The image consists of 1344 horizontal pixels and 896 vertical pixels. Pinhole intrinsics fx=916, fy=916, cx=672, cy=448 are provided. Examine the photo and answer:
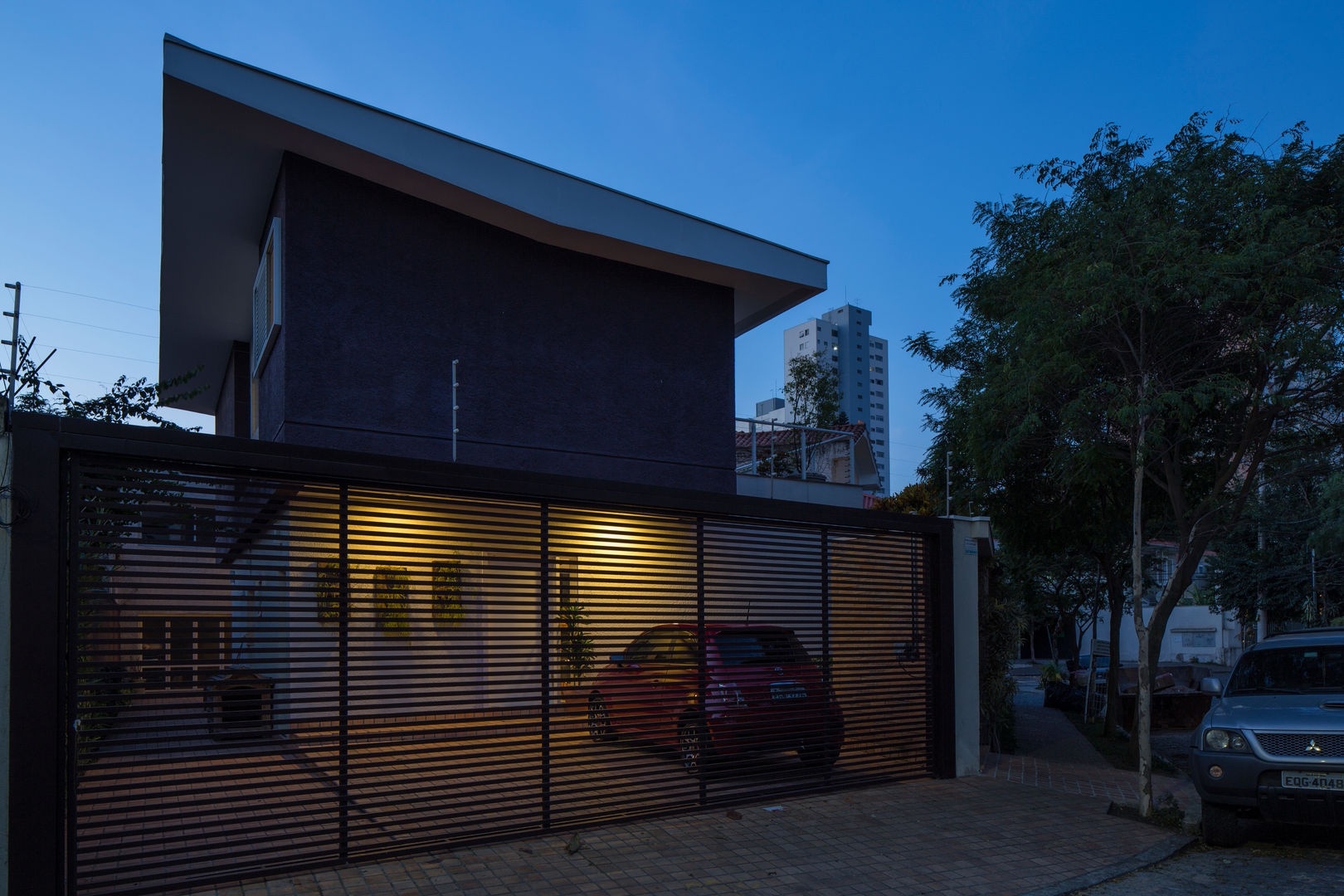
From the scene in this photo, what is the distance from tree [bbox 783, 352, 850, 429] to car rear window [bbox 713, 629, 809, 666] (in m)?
20.9

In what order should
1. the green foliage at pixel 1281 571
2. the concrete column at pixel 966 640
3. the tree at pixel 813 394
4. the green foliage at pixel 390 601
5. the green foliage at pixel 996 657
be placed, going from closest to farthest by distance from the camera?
1. the green foliage at pixel 390 601
2. the concrete column at pixel 966 640
3. the green foliage at pixel 996 657
4. the green foliage at pixel 1281 571
5. the tree at pixel 813 394

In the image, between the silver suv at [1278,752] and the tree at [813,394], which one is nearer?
the silver suv at [1278,752]

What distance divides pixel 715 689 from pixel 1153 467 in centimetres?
693

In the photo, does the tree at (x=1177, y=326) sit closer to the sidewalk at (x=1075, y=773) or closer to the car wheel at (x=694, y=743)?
the sidewalk at (x=1075, y=773)

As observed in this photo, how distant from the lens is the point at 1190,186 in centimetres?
923

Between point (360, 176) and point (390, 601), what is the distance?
662 cm

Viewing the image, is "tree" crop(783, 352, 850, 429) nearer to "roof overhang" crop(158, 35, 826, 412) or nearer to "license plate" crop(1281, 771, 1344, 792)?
"roof overhang" crop(158, 35, 826, 412)

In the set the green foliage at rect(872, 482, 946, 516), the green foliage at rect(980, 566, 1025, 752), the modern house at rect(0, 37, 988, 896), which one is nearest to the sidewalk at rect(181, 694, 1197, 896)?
the modern house at rect(0, 37, 988, 896)

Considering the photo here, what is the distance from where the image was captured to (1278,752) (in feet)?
21.4

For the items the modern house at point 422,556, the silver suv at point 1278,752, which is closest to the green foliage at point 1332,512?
the silver suv at point 1278,752

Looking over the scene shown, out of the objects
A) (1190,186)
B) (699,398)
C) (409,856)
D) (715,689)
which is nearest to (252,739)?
(409,856)

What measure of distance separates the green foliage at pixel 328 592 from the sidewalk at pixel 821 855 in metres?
1.61

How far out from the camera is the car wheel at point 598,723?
7.09 meters

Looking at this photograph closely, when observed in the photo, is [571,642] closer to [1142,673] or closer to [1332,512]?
[1142,673]
